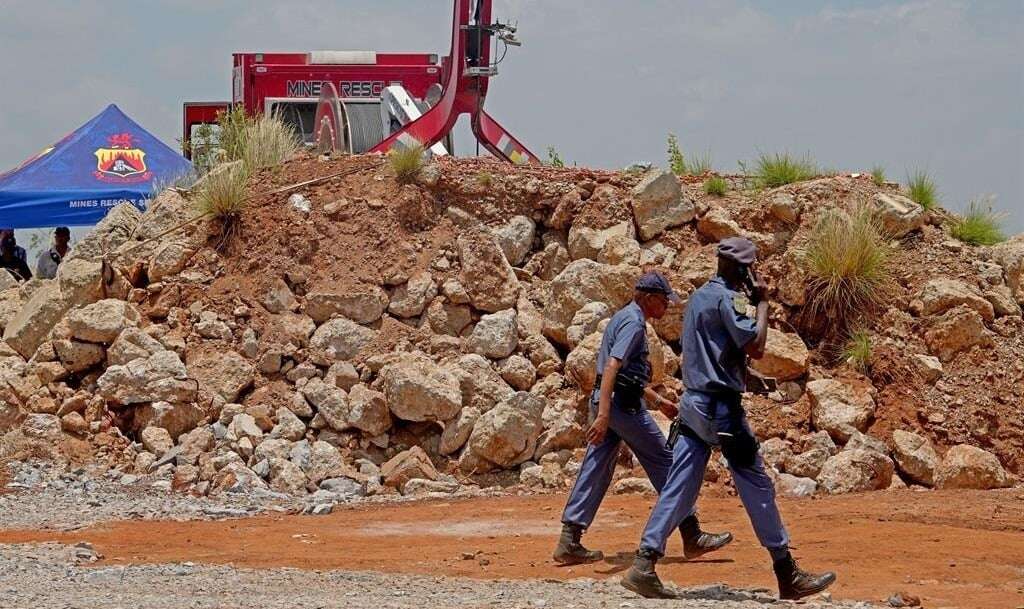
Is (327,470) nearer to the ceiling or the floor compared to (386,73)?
nearer to the floor

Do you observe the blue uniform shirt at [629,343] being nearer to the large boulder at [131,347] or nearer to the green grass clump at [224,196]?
the large boulder at [131,347]

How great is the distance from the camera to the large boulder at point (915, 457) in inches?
449

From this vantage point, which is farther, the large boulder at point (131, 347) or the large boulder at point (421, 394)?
the large boulder at point (131, 347)

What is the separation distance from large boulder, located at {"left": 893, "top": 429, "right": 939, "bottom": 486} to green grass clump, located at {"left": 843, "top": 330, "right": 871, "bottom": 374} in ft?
3.20

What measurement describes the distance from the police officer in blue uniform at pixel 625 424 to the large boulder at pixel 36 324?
278 inches

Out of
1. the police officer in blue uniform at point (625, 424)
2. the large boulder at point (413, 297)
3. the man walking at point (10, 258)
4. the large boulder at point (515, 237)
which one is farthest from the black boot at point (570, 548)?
the man walking at point (10, 258)

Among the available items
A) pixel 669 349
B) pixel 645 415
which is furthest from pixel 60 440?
pixel 645 415

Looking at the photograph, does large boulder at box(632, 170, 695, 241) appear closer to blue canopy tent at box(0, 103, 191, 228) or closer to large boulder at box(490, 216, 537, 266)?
large boulder at box(490, 216, 537, 266)

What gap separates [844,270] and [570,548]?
19.3 feet

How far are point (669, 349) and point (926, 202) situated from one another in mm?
3493

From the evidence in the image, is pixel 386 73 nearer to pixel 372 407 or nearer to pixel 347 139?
pixel 347 139

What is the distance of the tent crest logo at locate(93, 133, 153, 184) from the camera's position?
660 inches

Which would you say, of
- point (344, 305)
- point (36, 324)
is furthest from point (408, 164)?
point (36, 324)

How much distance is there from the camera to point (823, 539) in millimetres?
8500
